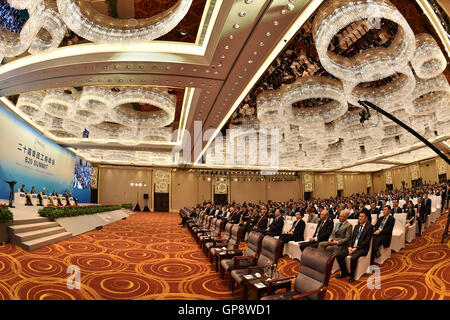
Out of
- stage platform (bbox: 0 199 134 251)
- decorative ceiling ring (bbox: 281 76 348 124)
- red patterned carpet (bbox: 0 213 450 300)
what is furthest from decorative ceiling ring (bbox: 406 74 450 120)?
stage platform (bbox: 0 199 134 251)

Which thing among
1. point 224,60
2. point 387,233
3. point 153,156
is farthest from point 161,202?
point 387,233

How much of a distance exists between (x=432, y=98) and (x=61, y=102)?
456 inches

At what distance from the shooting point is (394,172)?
2805 centimetres

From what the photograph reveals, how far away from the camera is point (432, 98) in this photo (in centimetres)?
852

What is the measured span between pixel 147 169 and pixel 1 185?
1311 centimetres

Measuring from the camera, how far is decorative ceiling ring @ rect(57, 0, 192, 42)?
395 centimetres

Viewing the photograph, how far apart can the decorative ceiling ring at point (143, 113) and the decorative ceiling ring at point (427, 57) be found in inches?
251

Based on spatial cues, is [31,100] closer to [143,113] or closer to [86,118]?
[86,118]

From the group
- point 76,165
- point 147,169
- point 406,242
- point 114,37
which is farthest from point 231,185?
point 114,37

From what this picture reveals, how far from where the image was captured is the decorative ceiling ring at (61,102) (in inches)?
316

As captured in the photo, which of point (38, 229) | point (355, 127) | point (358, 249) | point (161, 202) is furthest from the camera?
point (161, 202)

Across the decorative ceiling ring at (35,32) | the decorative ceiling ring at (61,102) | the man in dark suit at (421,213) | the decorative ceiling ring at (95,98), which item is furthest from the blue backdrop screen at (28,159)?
the man in dark suit at (421,213)

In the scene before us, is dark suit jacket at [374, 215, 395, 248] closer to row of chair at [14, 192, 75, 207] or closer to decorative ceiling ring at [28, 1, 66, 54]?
decorative ceiling ring at [28, 1, 66, 54]

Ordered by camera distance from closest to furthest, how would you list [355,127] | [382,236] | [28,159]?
1. [382,236]
2. [355,127]
3. [28,159]
